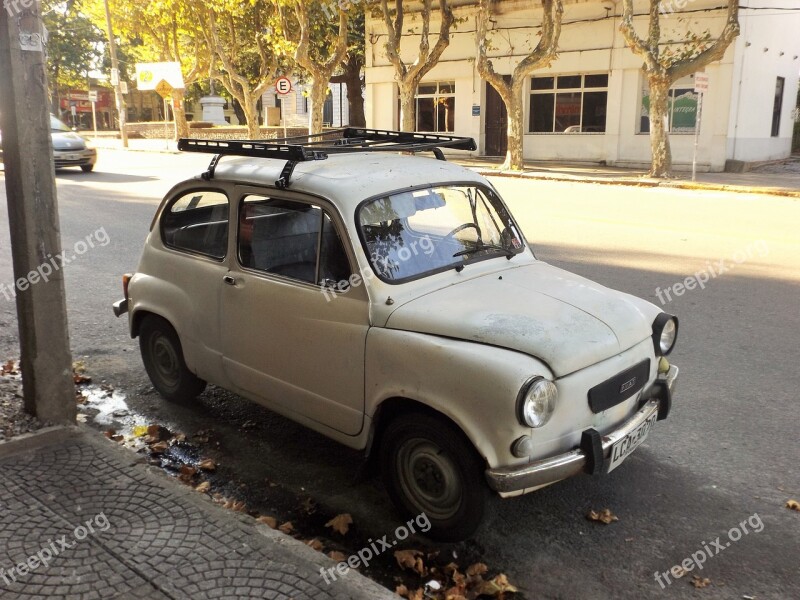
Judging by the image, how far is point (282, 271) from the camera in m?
4.36

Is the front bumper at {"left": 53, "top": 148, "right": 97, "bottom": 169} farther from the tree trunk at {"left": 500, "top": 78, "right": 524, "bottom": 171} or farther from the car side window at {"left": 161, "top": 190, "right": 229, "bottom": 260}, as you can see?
A: the car side window at {"left": 161, "top": 190, "right": 229, "bottom": 260}

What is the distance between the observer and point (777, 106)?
2658cm

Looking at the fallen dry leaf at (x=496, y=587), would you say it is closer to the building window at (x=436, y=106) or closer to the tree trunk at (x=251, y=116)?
the building window at (x=436, y=106)

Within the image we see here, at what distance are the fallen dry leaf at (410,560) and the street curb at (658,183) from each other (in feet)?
51.1

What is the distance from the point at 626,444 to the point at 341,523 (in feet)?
4.91

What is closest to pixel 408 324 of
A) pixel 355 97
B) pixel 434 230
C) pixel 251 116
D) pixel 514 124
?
pixel 434 230

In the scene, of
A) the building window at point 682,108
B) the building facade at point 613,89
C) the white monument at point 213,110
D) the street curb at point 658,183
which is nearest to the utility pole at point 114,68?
the building facade at point 613,89

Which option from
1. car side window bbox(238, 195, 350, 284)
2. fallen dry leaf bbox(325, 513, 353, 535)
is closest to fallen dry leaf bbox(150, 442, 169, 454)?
car side window bbox(238, 195, 350, 284)

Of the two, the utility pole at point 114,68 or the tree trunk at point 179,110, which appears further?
the tree trunk at point 179,110

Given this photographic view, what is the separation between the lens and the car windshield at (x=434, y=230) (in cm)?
405

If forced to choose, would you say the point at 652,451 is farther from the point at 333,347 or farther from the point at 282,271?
the point at 282,271

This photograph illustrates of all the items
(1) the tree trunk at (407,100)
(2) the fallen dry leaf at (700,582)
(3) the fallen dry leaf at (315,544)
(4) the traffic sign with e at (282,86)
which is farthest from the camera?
(4) the traffic sign with e at (282,86)

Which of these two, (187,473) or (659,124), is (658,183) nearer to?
(659,124)

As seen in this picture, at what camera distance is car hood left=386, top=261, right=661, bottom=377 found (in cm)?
347
